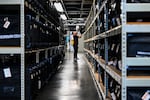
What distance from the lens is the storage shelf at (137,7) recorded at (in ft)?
8.09

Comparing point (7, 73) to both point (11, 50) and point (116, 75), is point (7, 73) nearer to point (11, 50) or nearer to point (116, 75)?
point (11, 50)

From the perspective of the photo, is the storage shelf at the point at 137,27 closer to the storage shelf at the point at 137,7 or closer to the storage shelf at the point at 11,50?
the storage shelf at the point at 137,7

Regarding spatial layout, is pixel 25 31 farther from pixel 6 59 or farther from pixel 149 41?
pixel 149 41

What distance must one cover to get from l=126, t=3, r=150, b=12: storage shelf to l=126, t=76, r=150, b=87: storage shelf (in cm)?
65

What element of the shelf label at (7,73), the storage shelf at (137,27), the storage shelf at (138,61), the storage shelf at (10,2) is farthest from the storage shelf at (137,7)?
the shelf label at (7,73)

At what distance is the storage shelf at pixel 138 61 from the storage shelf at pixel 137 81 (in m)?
0.14

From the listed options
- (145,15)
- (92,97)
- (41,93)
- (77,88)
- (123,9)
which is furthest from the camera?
(77,88)

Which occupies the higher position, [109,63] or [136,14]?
[136,14]

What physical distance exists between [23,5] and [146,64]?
5.83ft

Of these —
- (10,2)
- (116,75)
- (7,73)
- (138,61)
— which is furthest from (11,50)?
(138,61)

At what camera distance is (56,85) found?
21.5 feet

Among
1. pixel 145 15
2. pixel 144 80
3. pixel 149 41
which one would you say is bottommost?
pixel 144 80

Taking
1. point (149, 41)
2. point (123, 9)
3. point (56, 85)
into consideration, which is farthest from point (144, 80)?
point (56, 85)

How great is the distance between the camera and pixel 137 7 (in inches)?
97.7
